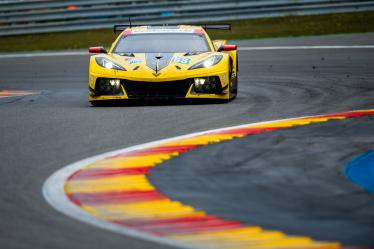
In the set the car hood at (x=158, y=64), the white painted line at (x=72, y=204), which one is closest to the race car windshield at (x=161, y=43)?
the car hood at (x=158, y=64)

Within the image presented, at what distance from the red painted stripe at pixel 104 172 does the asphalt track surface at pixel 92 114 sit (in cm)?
26

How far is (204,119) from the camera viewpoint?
436 inches

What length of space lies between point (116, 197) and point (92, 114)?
5.44 meters

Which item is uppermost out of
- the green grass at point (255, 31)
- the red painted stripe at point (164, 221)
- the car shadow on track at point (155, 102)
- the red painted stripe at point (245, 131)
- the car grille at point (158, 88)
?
the red painted stripe at point (164, 221)

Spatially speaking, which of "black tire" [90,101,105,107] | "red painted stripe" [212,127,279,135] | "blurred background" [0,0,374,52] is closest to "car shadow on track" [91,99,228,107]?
"black tire" [90,101,105,107]

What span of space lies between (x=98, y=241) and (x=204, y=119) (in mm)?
5870

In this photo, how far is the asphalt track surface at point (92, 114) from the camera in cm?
576

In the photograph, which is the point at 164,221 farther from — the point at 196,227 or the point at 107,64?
the point at 107,64

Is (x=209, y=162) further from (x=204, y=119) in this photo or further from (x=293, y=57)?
(x=293, y=57)

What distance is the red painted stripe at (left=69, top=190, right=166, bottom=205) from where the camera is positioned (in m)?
6.44

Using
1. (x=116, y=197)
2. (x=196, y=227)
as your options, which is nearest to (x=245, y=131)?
(x=116, y=197)

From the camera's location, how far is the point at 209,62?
1277 centimetres

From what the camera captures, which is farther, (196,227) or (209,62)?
(209,62)

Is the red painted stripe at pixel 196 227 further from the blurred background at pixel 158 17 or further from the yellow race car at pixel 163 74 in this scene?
the blurred background at pixel 158 17
